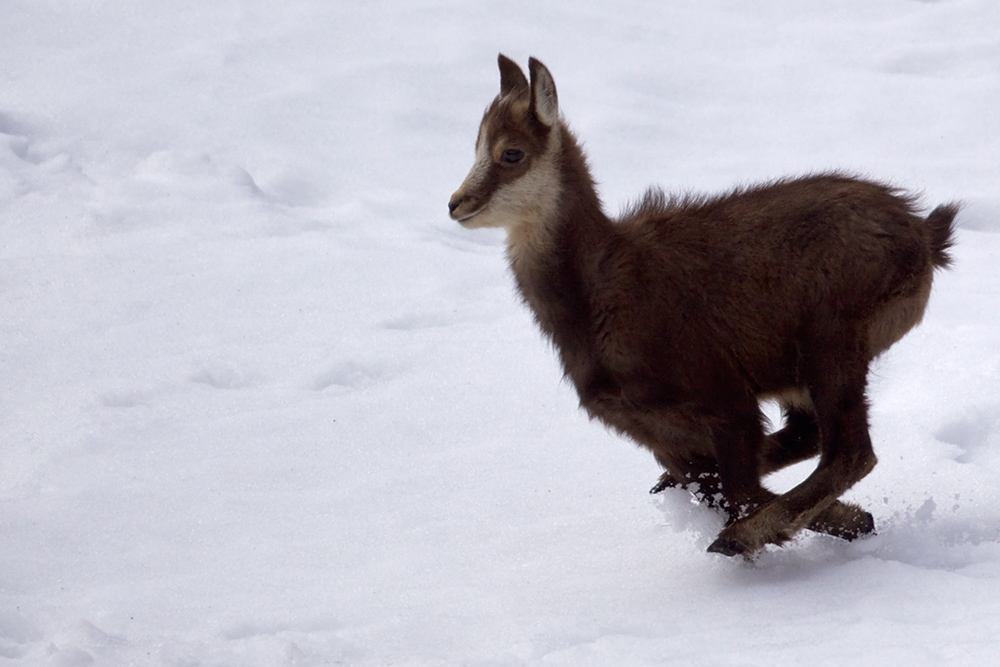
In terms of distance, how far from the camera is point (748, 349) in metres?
4.40

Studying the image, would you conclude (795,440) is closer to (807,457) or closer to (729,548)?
(807,457)

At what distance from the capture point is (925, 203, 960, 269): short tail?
452 cm

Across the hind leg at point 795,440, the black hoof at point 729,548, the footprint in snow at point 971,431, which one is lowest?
the footprint in snow at point 971,431

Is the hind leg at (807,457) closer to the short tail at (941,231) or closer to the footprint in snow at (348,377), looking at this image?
the short tail at (941,231)

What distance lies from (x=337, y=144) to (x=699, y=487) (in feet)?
19.1

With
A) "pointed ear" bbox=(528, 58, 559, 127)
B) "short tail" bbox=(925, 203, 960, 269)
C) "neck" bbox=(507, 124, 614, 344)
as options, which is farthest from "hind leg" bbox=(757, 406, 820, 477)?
"pointed ear" bbox=(528, 58, 559, 127)

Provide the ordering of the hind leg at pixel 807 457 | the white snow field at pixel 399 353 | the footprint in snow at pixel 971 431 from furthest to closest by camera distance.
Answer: the footprint in snow at pixel 971 431 → the hind leg at pixel 807 457 → the white snow field at pixel 399 353

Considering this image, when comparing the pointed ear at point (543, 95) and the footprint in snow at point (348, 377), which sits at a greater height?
the pointed ear at point (543, 95)

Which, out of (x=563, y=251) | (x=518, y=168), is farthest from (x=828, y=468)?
(x=518, y=168)

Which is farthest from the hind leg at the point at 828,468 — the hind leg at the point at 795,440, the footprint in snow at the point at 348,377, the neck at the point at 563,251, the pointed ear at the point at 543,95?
the footprint in snow at the point at 348,377

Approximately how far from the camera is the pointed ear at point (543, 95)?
15.0 feet

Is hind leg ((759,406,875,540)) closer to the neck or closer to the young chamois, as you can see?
the young chamois

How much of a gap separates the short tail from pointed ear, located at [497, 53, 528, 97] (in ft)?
5.21

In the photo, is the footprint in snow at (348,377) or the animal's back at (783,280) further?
the footprint in snow at (348,377)
